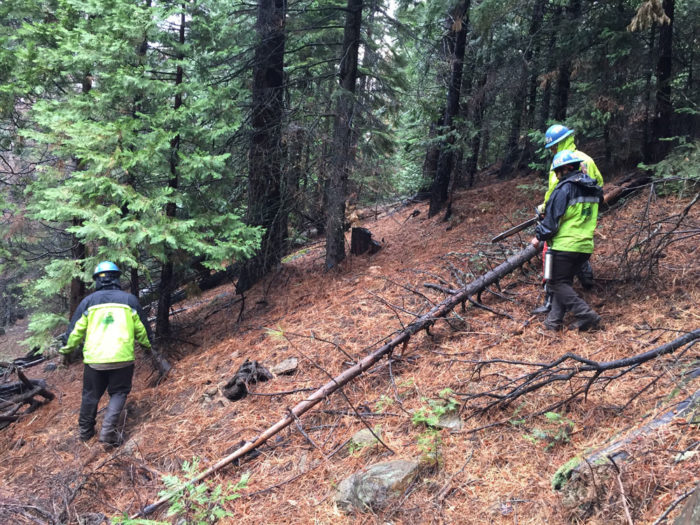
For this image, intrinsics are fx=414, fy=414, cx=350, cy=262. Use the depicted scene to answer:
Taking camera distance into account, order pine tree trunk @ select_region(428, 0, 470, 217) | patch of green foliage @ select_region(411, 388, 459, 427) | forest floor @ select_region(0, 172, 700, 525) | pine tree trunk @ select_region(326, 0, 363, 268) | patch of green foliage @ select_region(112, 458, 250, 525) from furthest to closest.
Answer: pine tree trunk @ select_region(428, 0, 470, 217) → pine tree trunk @ select_region(326, 0, 363, 268) → patch of green foliage @ select_region(411, 388, 459, 427) → patch of green foliage @ select_region(112, 458, 250, 525) → forest floor @ select_region(0, 172, 700, 525)

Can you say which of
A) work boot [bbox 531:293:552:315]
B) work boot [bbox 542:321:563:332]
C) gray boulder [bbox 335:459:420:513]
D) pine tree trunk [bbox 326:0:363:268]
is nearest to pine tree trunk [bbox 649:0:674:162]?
work boot [bbox 531:293:552:315]

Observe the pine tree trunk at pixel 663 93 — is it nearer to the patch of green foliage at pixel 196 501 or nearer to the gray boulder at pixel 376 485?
the gray boulder at pixel 376 485

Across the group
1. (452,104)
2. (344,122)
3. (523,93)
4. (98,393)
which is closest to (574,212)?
(344,122)

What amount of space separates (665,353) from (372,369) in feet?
9.06

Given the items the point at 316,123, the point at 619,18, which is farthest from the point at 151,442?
the point at 619,18

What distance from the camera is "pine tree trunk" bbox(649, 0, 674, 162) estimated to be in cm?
755

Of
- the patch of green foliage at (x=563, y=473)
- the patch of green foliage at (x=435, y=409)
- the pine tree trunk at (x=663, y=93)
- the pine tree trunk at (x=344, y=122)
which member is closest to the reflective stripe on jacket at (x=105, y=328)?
the patch of green foliage at (x=435, y=409)

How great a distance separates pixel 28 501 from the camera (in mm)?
4270

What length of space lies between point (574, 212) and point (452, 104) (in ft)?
23.0

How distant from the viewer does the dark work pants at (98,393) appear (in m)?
5.32

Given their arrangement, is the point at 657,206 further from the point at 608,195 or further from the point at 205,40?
the point at 205,40

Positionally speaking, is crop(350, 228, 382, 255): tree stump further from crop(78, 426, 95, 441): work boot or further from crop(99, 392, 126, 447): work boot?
crop(78, 426, 95, 441): work boot

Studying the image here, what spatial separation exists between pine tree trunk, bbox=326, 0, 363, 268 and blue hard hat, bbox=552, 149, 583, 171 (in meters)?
4.35

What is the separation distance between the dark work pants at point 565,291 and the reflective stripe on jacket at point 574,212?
9 cm
